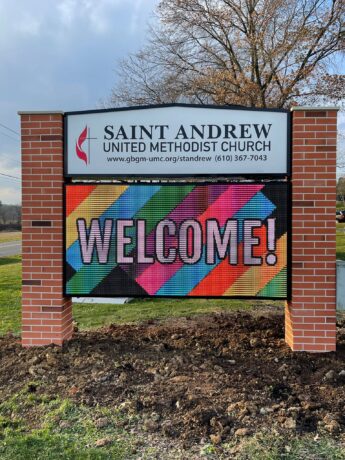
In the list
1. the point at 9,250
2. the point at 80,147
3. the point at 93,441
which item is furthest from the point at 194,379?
the point at 9,250

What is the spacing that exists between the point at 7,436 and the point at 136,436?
938 millimetres

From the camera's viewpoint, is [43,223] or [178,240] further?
[43,223]

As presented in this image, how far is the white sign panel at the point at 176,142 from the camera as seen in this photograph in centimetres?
494

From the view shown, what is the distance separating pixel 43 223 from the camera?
510cm

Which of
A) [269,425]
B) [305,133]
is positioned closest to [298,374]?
[269,425]

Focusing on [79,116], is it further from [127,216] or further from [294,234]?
[294,234]

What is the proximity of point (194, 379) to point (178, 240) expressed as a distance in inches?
60.9

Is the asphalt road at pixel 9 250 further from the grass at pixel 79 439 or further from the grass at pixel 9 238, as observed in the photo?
the grass at pixel 79 439

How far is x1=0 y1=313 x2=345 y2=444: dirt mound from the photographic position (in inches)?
131

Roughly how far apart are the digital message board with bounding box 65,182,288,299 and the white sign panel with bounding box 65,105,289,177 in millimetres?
213

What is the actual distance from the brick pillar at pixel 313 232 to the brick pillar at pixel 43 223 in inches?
102

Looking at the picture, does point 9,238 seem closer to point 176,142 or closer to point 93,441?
point 176,142

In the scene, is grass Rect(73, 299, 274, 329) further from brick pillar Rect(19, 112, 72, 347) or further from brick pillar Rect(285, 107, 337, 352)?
brick pillar Rect(285, 107, 337, 352)

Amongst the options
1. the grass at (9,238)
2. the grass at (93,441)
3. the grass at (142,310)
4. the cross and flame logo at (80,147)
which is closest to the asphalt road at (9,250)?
the grass at (9,238)
